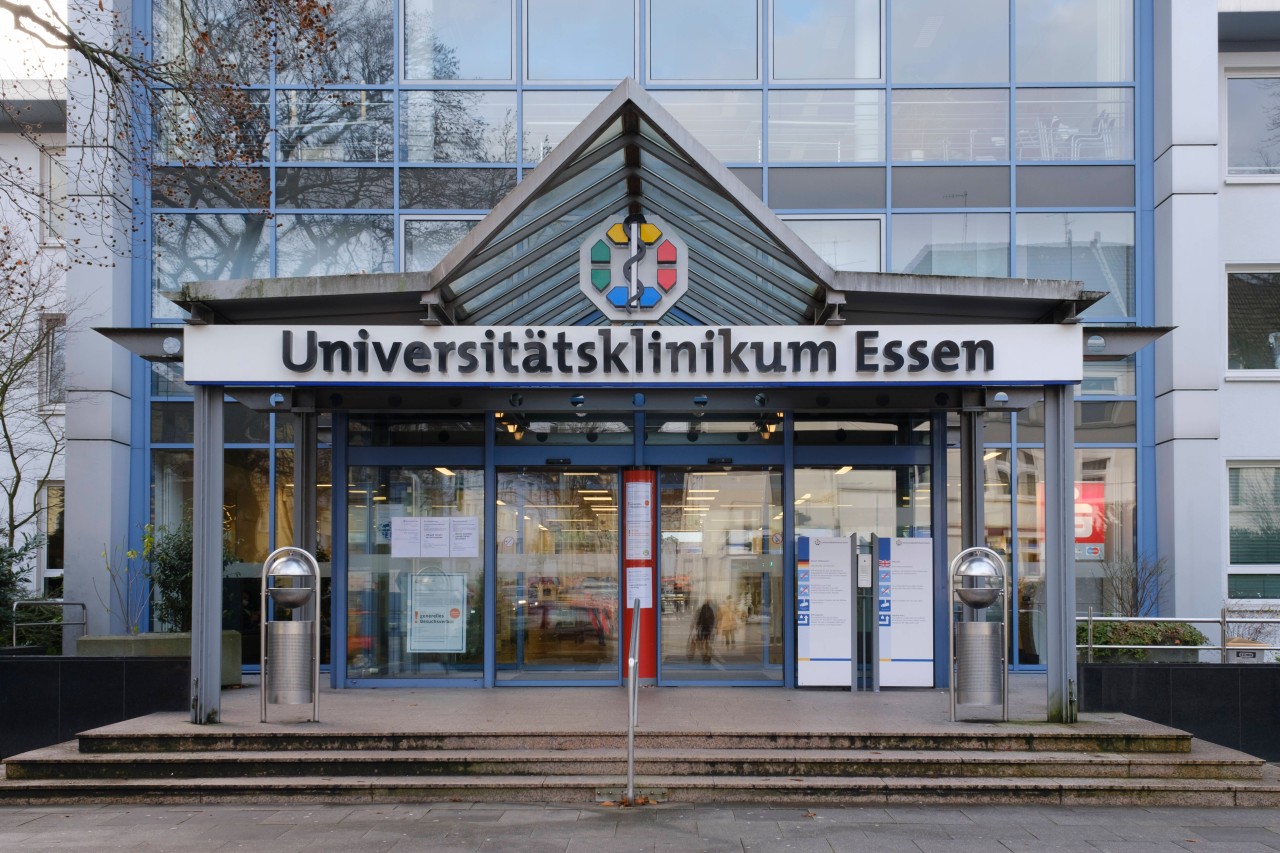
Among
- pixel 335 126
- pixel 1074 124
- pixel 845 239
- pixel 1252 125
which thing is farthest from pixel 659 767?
pixel 1252 125

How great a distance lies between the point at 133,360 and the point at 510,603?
244 inches

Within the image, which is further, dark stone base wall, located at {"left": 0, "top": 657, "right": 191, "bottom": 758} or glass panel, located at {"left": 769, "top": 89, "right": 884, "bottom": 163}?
glass panel, located at {"left": 769, "top": 89, "right": 884, "bottom": 163}

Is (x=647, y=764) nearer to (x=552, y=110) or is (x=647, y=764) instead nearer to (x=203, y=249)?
(x=552, y=110)

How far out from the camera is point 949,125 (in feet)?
50.8

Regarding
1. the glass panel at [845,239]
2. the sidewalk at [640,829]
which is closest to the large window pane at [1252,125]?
the glass panel at [845,239]

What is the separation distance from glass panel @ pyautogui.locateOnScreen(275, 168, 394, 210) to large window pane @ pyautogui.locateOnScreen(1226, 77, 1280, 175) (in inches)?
445

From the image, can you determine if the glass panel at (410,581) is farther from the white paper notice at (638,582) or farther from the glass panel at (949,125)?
the glass panel at (949,125)

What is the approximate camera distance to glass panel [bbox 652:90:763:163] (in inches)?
610

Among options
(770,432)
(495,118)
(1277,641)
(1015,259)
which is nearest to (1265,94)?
(1015,259)

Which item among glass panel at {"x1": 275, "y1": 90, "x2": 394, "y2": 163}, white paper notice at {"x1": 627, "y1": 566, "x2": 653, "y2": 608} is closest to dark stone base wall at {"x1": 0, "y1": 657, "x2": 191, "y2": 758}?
white paper notice at {"x1": 627, "y1": 566, "x2": 653, "y2": 608}

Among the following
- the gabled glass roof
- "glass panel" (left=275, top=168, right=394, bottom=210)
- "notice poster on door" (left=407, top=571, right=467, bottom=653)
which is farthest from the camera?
"glass panel" (left=275, top=168, right=394, bottom=210)

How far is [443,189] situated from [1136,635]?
31.9 ft

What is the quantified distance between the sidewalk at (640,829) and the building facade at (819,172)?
6645 mm

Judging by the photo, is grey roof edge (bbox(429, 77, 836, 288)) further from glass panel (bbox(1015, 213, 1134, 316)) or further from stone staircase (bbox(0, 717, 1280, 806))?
glass panel (bbox(1015, 213, 1134, 316))
